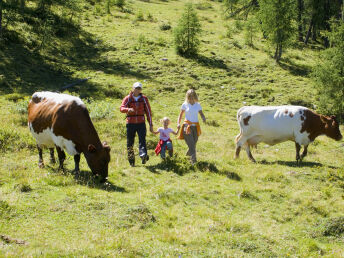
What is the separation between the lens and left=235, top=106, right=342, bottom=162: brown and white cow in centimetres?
1255

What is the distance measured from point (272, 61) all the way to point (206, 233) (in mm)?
26739

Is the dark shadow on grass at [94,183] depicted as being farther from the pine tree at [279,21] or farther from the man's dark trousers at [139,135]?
the pine tree at [279,21]

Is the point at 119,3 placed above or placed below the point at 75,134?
above

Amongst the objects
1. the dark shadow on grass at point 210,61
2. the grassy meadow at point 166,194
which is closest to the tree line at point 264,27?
the dark shadow on grass at point 210,61

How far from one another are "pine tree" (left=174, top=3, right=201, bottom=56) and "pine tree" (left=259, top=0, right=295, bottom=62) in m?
6.77

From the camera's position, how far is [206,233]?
645 cm

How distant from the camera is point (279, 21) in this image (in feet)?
99.2

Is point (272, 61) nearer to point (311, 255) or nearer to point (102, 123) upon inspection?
point (102, 123)

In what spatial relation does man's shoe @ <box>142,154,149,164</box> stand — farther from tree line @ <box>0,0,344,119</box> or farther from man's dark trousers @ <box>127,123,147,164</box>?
tree line @ <box>0,0,344,119</box>

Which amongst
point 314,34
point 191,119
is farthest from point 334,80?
point 314,34

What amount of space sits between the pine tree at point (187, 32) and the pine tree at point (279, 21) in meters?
6.77

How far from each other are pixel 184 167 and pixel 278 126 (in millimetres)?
4468

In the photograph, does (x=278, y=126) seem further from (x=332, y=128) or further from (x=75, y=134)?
(x=75, y=134)

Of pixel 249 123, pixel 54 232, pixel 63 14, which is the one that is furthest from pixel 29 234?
pixel 63 14
